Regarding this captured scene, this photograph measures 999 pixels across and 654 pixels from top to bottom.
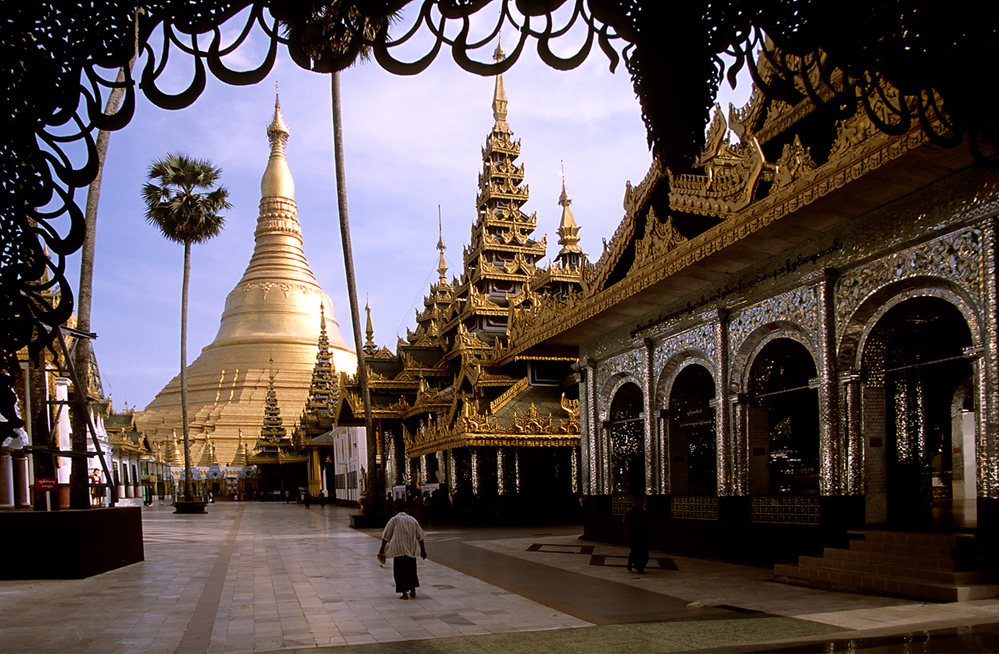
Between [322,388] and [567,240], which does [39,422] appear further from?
[322,388]

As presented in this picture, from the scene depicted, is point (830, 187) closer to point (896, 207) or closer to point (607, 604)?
point (896, 207)

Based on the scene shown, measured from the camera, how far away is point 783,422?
56.6ft

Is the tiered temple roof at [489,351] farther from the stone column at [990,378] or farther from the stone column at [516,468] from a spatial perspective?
the stone column at [990,378]

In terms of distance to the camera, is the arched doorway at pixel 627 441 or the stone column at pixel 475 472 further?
the stone column at pixel 475 472

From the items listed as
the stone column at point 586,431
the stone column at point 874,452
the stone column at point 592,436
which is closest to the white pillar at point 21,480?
the stone column at point 586,431

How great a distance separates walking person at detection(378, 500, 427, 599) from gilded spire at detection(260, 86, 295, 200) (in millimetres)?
71876

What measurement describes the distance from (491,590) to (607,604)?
1.98 m

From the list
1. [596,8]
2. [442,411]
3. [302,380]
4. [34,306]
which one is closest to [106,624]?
[34,306]

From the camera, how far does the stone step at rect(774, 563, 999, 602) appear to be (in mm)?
8836

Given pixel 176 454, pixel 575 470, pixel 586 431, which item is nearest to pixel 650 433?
pixel 586 431

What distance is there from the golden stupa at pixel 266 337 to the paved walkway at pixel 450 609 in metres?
59.2

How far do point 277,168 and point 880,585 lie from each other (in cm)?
7582

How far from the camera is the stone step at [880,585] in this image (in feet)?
29.0

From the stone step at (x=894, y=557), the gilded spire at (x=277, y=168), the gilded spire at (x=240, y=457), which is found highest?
the gilded spire at (x=277, y=168)
